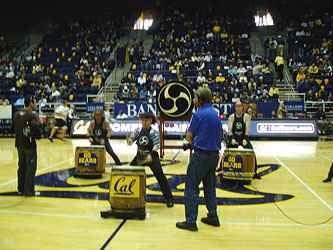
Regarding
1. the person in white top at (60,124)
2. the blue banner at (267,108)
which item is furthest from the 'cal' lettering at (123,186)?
the blue banner at (267,108)

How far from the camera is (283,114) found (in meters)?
23.2

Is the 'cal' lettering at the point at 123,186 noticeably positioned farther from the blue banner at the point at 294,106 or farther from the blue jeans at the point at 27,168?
the blue banner at the point at 294,106

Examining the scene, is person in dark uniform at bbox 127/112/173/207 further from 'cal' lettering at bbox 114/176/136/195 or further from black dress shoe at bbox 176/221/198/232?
black dress shoe at bbox 176/221/198/232

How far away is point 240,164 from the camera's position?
1002 cm

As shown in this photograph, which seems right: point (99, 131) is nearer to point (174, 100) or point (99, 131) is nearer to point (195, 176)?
point (174, 100)

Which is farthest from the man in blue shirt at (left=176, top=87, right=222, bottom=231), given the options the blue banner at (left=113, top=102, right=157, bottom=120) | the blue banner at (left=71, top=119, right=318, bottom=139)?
the blue banner at (left=113, top=102, right=157, bottom=120)

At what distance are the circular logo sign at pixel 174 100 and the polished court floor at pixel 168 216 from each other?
206 cm

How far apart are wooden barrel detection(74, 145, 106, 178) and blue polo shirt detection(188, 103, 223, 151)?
4.76 metres

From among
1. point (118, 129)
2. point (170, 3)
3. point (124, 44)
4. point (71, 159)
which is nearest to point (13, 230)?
point (71, 159)

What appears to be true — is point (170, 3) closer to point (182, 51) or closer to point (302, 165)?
point (182, 51)

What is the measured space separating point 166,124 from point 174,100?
8948 millimetres

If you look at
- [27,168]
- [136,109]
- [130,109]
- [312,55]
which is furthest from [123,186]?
[312,55]

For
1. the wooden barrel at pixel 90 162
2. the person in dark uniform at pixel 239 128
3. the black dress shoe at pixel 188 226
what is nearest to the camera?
the black dress shoe at pixel 188 226

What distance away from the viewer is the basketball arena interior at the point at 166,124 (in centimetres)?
668
